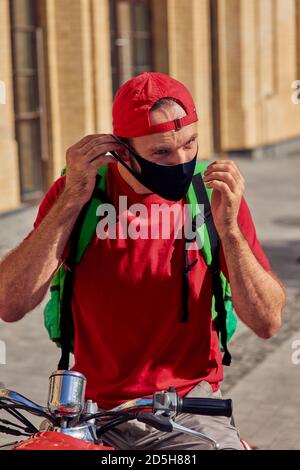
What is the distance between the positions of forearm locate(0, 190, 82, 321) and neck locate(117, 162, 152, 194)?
288mm

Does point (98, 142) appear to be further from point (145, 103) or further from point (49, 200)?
point (49, 200)

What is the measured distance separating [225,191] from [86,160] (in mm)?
420

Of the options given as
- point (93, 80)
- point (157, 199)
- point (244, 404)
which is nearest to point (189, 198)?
point (157, 199)

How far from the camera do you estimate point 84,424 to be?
2730mm

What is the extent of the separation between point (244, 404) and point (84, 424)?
14.5ft

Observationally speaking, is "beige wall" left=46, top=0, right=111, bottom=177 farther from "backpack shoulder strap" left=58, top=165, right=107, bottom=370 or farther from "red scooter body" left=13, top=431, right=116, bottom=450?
"red scooter body" left=13, top=431, right=116, bottom=450

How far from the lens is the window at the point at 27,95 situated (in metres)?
15.7

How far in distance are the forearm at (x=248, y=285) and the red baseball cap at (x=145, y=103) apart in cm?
38

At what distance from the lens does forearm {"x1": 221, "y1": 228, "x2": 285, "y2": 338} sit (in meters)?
3.12

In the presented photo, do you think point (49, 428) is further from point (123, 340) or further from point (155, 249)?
point (155, 249)

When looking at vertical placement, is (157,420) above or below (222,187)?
below

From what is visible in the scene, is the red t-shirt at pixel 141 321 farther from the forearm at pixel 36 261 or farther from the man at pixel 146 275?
the forearm at pixel 36 261

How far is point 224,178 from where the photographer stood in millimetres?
3037

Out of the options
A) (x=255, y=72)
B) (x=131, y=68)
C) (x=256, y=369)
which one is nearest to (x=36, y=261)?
(x=256, y=369)
